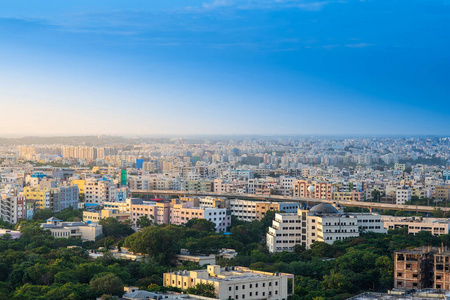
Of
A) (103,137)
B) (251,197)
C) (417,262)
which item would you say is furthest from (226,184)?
(103,137)

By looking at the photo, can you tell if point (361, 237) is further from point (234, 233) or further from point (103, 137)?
point (103, 137)

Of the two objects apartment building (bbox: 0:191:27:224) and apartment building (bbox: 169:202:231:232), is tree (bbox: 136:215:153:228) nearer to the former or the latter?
apartment building (bbox: 169:202:231:232)

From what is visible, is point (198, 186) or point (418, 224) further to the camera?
point (198, 186)

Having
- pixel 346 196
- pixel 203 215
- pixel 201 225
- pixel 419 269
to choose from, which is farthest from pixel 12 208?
pixel 346 196

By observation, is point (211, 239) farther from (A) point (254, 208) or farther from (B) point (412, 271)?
(A) point (254, 208)

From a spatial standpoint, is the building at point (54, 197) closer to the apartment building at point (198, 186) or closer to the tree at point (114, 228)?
the tree at point (114, 228)

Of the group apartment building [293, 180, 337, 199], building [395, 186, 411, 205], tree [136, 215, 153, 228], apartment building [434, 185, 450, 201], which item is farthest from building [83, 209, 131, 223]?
apartment building [434, 185, 450, 201]
